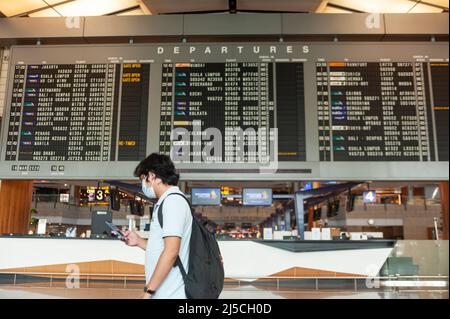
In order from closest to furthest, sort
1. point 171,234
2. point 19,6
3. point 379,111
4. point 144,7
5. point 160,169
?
→ point 171,234 < point 160,169 < point 379,111 < point 19,6 < point 144,7

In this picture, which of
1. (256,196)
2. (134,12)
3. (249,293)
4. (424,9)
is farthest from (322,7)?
(249,293)

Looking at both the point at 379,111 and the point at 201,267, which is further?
the point at 379,111

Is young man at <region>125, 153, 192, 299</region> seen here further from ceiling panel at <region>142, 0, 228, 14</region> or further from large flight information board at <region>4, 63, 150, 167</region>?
ceiling panel at <region>142, 0, 228, 14</region>

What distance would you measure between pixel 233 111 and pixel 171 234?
458 centimetres

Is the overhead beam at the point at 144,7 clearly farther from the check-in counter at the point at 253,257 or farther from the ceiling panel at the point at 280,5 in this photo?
the check-in counter at the point at 253,257

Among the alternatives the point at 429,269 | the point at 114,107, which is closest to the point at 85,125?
the point at 114,107

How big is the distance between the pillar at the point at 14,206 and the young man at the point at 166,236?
613 cm

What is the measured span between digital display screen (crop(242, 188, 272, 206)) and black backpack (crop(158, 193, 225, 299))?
5772 millimetres

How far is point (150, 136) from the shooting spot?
6195 mm

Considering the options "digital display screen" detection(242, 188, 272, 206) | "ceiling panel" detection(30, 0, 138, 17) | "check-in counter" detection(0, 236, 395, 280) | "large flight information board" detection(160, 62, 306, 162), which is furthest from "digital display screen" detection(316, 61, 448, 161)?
"ceiling panel" detection(30, 0, 138, 17)

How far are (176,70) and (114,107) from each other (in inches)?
41.7

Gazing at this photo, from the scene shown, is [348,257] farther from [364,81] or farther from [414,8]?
[414,8]

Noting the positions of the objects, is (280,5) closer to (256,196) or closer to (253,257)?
(256,196)

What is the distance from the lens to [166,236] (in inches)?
69.6
